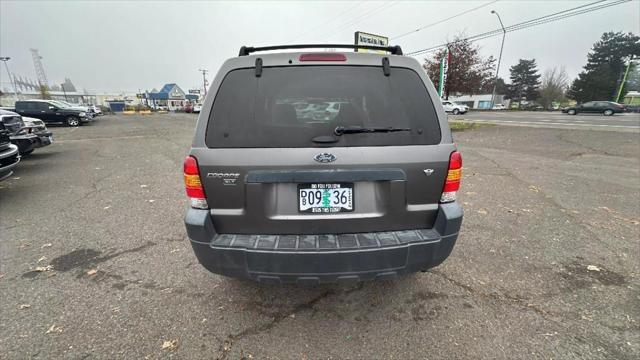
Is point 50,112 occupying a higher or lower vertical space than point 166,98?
lower

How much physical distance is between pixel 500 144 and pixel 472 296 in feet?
32.9

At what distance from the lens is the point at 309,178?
1.94 metres

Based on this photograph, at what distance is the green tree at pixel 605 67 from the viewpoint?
51.6m

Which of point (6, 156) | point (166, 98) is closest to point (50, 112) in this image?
point (6, 156)

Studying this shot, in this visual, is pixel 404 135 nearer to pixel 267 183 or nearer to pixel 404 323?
pixel 267 183

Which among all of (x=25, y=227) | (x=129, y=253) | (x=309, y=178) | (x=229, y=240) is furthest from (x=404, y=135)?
(x=25, y=227)

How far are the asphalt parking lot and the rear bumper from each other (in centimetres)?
53

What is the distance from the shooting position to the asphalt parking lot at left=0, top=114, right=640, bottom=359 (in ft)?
6.68

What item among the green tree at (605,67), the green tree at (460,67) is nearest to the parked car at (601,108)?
the green tree at (460,67)

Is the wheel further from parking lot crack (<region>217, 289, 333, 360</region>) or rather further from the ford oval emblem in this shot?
the ford oval emblem

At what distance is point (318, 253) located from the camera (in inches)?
74.4

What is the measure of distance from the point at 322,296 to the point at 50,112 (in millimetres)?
24250

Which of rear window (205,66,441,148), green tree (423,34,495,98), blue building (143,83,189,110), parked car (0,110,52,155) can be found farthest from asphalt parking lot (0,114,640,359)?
blue building (143,83,189,110)

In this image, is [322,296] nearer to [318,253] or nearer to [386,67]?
[318,253]
